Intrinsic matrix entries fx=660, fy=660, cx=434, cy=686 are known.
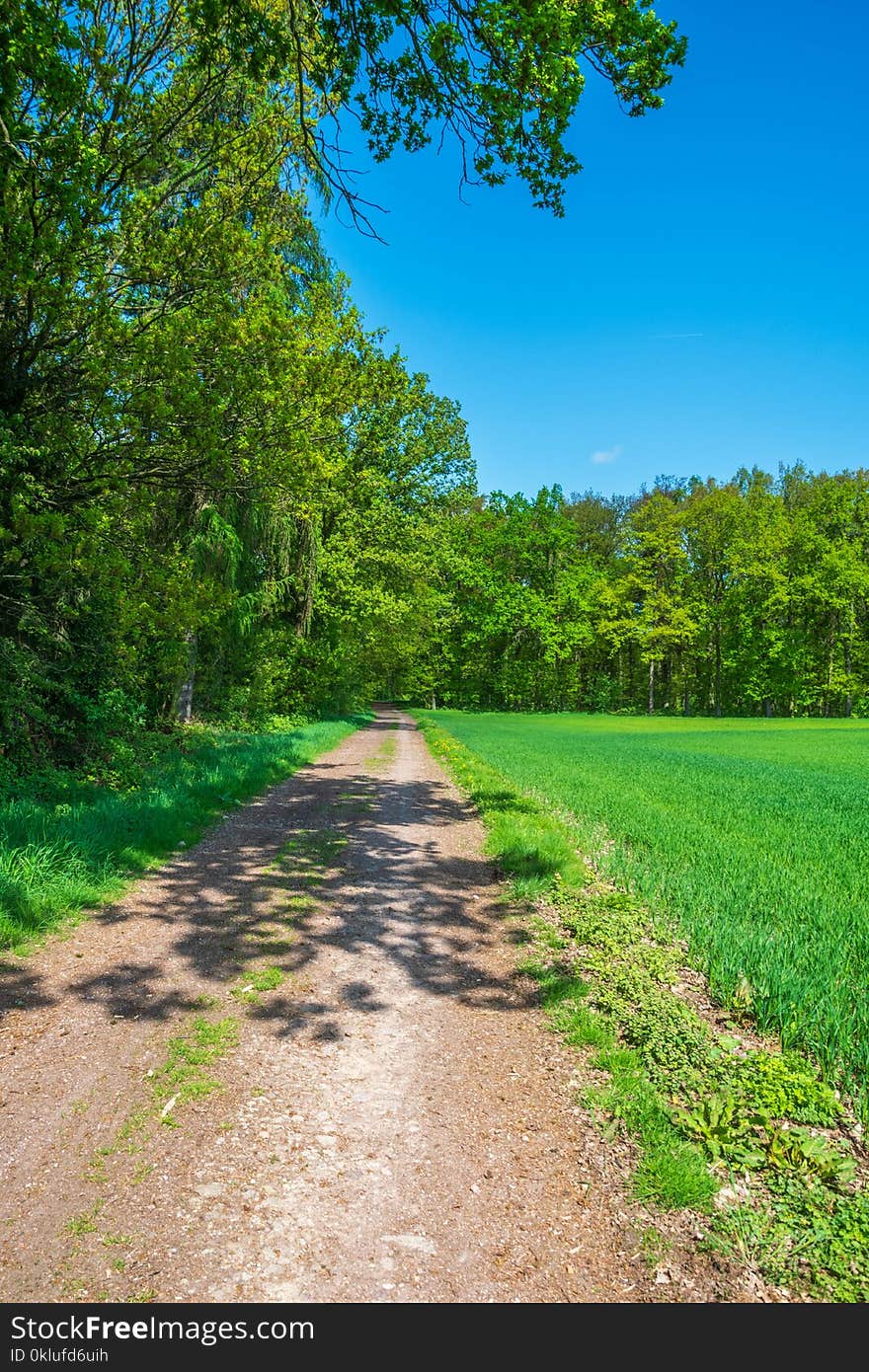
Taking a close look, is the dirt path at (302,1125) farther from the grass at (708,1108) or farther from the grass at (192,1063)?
the grass at (708,1108)

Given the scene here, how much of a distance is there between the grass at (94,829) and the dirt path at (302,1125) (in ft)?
1.09

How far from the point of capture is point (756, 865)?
6.84m

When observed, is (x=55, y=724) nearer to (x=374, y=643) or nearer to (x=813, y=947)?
(x=813, y=947)

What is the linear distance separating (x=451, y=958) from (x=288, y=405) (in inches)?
258

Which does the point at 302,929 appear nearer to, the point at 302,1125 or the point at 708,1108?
the point at 302,1125

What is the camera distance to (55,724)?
9000 millimetres

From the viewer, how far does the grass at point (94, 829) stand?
5094 millimetres

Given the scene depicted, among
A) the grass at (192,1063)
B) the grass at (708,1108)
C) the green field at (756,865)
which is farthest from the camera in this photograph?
the green field at (756,865)

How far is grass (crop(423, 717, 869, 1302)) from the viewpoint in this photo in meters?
2.42

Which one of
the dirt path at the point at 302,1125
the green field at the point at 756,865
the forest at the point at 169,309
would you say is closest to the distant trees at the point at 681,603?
the green field at the point at 756,865

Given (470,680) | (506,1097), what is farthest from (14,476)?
(470,680)

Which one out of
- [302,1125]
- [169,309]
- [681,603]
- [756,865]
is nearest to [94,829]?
[302,1125]

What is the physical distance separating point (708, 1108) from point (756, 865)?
13.9 feet

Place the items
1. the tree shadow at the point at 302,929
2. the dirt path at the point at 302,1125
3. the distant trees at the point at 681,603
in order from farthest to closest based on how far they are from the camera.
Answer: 1. the distant trees at the point at 681,603
2. the tree shadow at the point at 302,929
3. the dirt path at the point at 302,1125
